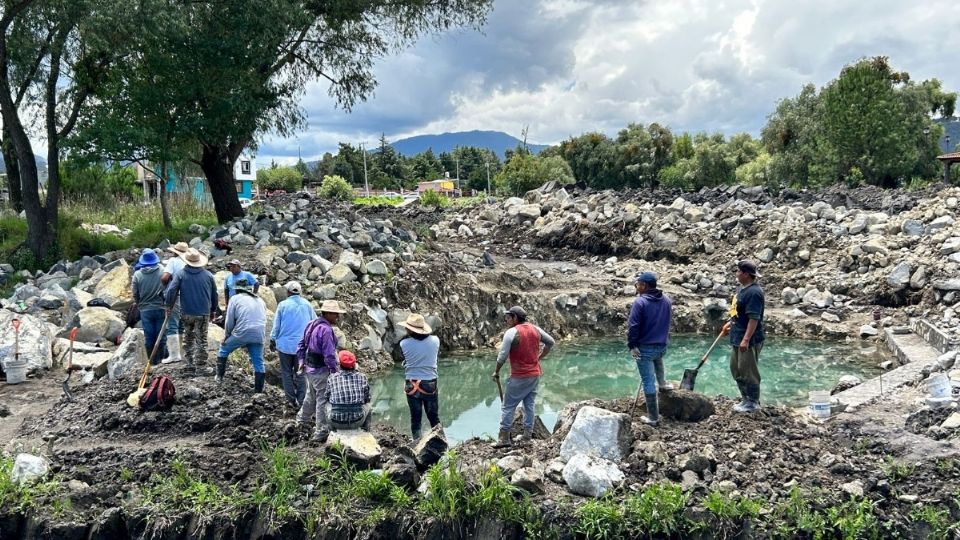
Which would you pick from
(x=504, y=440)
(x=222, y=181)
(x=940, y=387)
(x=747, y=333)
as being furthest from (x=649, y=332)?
(x=222, y=181)

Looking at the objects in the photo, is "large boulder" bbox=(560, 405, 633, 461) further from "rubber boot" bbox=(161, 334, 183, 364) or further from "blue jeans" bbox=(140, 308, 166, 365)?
"blue jeans" bbox=(140, 308, 166, 365)

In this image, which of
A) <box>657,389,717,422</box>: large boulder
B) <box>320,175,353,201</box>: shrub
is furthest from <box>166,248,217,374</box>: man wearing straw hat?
<box>320,175,353,201</box>: shrub

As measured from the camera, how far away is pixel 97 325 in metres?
9.91

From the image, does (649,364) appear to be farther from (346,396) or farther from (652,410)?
(346,396)

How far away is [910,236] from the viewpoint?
17.8 meters

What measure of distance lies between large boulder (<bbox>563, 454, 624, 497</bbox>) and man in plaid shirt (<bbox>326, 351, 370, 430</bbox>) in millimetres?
1915

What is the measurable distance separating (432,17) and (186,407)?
572 inches

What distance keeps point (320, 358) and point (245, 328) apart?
1.55m

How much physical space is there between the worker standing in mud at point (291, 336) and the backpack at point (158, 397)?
1133 mm

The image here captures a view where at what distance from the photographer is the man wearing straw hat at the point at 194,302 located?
7.93 m

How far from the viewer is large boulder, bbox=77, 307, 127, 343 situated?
9.89 metres

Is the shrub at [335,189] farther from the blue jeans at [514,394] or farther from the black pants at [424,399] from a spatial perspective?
the blue jeans at [514,394]

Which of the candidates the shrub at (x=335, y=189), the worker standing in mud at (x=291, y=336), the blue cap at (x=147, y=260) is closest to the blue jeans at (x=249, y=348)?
the worker standing in mud at (x=291, y=336)

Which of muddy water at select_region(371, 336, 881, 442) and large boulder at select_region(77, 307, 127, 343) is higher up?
large boulder at select_region(77, 307, 127, 343)
